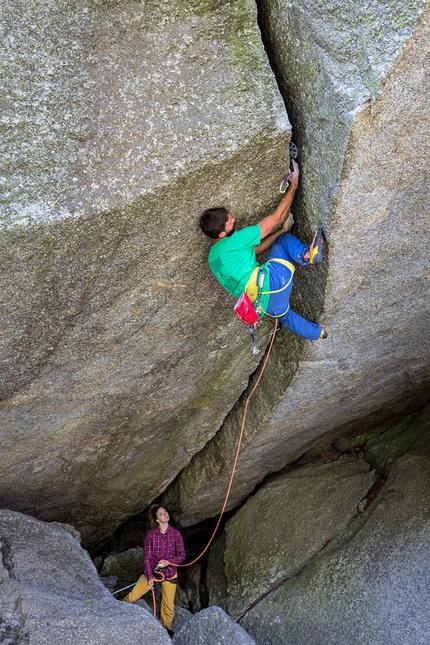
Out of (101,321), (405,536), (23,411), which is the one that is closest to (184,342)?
(101,321)

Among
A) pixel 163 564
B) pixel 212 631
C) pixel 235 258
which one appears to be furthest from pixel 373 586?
pixel 235 258

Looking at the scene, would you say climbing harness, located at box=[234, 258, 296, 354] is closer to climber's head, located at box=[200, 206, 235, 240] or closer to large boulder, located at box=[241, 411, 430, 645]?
climber's head, located at box=[200, 206, 235, 240]

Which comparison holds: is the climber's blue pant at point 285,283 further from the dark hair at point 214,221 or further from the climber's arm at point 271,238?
the dark hair at point 214,221

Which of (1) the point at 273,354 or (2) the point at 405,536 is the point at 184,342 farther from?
(2) the point at 405,536

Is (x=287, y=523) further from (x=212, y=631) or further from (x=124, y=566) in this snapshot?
(x=124, y=566)

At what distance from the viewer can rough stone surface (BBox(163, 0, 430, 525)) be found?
3.31 metres

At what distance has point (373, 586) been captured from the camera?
18.9 feet

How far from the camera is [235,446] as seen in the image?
6098mm

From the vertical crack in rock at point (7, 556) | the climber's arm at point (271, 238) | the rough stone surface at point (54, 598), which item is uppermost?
the climber's arm at point (271, 238)

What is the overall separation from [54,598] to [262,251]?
2.96m

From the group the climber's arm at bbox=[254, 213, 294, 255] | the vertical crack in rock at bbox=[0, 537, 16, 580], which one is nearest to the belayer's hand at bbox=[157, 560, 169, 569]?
the vertical crack in rock at bbox=[0, 537, 16, 580]

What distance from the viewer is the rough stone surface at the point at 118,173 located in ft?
11.0

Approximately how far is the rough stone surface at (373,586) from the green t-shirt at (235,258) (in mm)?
3131

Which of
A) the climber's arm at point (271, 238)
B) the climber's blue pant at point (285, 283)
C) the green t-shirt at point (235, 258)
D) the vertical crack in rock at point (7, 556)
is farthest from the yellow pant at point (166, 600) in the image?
the climber's arm at point (271, 238)
